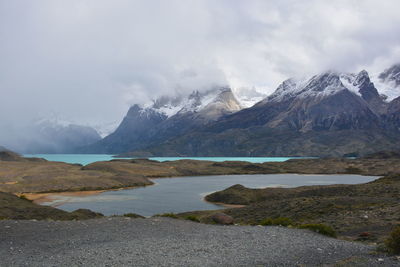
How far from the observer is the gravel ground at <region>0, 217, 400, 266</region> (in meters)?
16.7

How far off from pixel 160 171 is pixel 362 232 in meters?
155

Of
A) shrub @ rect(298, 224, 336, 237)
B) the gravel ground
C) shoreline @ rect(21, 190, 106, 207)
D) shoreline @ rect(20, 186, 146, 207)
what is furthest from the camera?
shoreline @ rect(21, 190, 106, 207)

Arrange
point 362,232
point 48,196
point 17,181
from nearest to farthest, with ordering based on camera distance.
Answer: point 362,232 < point 48,196 < point 17,181

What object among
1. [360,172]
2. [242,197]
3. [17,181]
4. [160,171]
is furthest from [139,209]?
[360,172]

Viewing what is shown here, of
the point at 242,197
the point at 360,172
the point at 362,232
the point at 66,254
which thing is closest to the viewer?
the point at 66,254

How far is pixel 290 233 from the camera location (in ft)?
77.3

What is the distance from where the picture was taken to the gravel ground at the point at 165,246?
54.6ft

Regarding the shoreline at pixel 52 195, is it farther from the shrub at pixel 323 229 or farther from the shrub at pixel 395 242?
the shrub at pixel 395 242

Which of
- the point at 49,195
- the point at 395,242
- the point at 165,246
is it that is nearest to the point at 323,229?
the point at 395,242

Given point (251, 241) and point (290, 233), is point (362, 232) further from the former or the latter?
point (251, 241)

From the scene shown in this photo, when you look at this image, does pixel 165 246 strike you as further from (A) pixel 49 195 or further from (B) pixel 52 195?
(A) pixel 49 195

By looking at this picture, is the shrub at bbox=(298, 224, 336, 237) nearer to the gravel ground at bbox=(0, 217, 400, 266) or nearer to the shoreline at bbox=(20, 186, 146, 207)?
the gravel ground at bbox=(0, 217, 400, 266)

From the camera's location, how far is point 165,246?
1959 centimetres

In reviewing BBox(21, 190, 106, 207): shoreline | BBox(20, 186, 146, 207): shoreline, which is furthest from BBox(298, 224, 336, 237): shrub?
BBox(21, 190, 106, 207): shoreline
